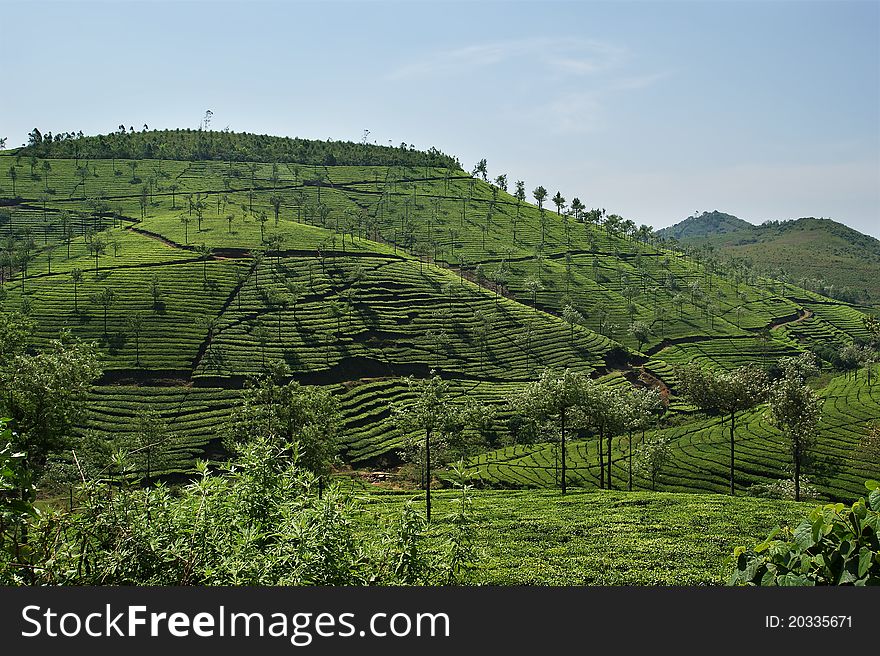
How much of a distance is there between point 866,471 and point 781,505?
101ft

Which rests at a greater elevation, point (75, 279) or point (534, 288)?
point (534, 288)

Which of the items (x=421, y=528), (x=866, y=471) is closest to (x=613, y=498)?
(x=421, y=528)

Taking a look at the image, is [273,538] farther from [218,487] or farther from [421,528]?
[421,528]

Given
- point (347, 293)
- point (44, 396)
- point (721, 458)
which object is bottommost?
point (721, 458)

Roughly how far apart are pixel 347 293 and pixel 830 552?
89412 millimetres

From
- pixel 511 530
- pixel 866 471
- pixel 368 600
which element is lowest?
pixel 866 471

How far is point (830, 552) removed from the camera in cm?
268

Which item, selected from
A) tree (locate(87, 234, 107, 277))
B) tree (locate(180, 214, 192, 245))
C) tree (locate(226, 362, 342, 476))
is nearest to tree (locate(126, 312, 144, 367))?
tree (locate(87, 234, 107, 277))

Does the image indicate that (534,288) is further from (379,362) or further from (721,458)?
(721,458)

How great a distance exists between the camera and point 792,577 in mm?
2615

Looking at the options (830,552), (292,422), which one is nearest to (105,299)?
(292,422)

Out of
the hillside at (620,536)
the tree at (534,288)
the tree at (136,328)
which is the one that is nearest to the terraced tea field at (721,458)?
the hillside at (620,536)

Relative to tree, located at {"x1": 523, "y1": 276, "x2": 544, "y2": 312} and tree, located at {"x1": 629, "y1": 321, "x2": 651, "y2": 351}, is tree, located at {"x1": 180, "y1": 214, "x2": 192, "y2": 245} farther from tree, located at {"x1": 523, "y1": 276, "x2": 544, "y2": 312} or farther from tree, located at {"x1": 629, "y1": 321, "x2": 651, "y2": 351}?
tree, located at {"x1": 629, "y1": 321, "x2": 651, "y2": 351}

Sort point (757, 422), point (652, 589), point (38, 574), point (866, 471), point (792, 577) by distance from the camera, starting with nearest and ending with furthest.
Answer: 1. point (652, 589)
2. point (792, 577)
3. point (38, 574)
4. point (866, 471)
5. point (757, 422)
